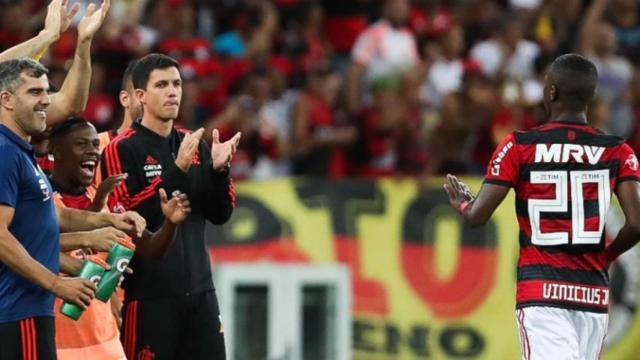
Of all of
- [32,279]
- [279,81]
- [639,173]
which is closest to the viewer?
[32,279]

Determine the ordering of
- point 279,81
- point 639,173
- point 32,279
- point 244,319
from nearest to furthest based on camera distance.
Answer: point 32,279 < point 639,173 < point 244,319 < point 279,81

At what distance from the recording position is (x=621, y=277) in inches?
604

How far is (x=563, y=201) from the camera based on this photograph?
882 cm

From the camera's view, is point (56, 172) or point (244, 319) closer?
point (56, 172)

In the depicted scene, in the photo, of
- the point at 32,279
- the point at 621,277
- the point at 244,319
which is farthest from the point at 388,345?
the point at 32,279

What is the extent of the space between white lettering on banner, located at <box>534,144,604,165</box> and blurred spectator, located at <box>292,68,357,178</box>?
720 centimetres

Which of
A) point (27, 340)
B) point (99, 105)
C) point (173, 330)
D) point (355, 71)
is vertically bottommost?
point (27, 340)

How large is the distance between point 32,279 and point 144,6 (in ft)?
32.0

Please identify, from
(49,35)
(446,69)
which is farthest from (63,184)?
(446,69)

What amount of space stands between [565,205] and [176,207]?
7.39 ft

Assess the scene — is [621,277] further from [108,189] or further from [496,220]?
[108,189]

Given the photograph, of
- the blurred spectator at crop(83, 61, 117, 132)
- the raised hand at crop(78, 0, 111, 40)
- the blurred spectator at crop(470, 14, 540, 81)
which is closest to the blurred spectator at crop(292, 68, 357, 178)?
the blurred spectator at crop(83, 61, 117, 132)

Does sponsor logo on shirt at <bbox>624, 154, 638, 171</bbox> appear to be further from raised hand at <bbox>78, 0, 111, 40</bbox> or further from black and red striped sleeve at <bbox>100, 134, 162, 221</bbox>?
raised hand at <bbox>78, 0, 111, 40</bbox>

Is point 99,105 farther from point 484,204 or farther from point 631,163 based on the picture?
point 631,163
